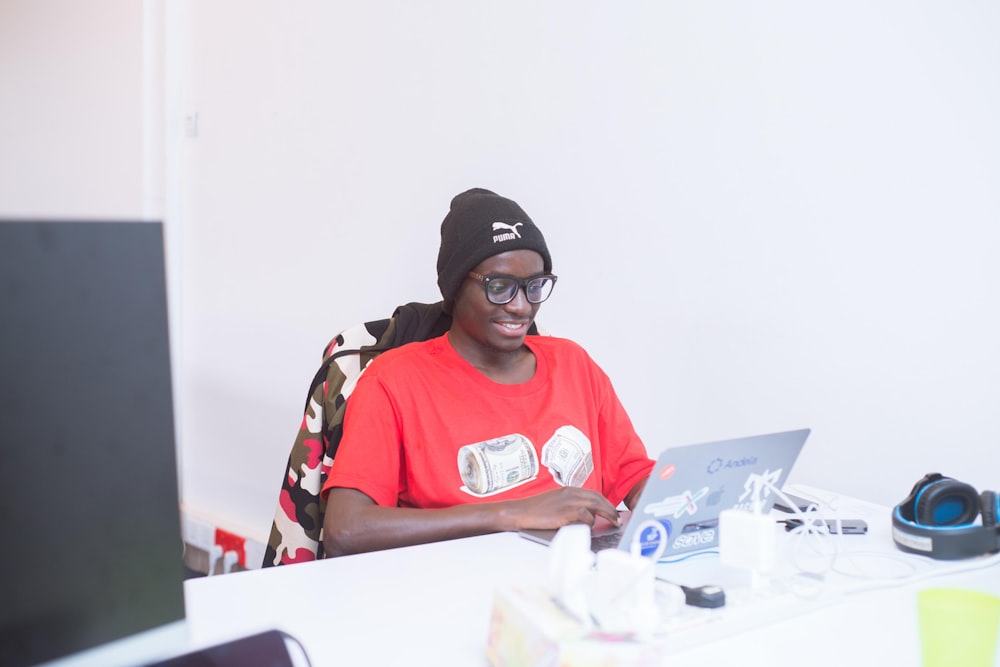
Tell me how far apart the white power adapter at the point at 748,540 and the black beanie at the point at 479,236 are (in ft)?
2.28

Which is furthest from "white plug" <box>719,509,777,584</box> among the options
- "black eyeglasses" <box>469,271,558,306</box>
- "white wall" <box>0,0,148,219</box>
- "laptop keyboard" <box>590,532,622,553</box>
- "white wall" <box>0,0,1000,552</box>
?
"white wall" <box>0,0,148,219</box>

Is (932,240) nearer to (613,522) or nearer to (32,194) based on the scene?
(613,522)

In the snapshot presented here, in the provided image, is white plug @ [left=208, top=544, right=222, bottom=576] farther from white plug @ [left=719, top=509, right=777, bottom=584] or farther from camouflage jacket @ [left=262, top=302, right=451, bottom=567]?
white plug @ [left=719, top=509, right=777, bottom=584]

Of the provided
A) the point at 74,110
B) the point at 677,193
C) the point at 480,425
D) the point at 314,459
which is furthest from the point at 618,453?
the point at 74,110

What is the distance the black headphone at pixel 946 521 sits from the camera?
4.46ft

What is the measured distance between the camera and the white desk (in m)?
1.00

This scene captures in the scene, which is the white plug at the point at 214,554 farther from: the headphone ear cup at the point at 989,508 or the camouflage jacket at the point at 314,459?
the headphone ear cup at the point at 989,508

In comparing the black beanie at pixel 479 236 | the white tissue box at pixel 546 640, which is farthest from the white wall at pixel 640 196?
the white tissue box at pixel 546 640

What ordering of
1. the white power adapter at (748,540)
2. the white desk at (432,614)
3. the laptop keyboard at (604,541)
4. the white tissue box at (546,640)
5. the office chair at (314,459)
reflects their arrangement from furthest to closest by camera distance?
the office chair at (314,459)
the laptop keyboard at (604,541)
the white power adapter at (748,540)
the white desk at (432,614)
the white tissue box at (546,640)

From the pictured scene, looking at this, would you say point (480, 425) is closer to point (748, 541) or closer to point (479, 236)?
point (479, 236)

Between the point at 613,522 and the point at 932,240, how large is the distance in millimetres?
909

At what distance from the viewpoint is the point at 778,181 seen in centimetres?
203

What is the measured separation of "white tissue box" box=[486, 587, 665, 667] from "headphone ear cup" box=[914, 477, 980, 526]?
70 centimetres

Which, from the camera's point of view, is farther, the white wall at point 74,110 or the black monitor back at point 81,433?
the white wall at point 74,110
